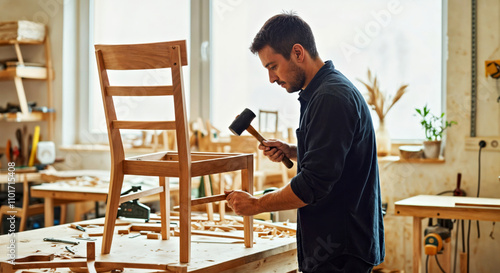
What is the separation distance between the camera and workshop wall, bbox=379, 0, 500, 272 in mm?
3541

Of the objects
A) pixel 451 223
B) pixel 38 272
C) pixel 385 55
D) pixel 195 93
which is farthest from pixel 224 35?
pixel 38 272

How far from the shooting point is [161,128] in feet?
6.76

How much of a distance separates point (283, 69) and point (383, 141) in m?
2.26

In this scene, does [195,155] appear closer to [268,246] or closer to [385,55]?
[268,246]

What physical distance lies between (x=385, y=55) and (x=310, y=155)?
2.74 m

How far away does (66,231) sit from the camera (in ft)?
8.75

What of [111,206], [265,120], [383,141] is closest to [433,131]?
[383,141]

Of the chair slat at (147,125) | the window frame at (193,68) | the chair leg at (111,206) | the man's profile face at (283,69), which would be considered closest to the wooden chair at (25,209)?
the window frame at (193,68)

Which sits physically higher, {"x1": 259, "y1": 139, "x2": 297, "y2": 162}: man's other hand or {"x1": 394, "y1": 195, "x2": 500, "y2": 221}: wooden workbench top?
{"x1": 259, "y1": 139, "x2": 297, "y2": 162}: man's other hand

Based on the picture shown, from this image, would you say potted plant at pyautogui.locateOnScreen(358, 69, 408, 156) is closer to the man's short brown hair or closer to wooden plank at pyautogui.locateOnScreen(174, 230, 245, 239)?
wooden plank at pyautogui.locateOnScreen(174, 230, 245, 239)

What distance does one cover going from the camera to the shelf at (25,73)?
530cm

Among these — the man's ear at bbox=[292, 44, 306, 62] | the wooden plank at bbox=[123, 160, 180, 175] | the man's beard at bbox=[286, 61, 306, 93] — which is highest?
the man's ear at bbox=[292, 44, 306, 62]

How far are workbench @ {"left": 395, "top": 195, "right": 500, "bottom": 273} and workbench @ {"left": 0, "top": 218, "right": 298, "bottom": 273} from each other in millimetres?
885

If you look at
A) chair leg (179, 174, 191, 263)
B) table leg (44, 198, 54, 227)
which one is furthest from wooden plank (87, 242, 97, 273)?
table leg (44, 198, 54, 227)
